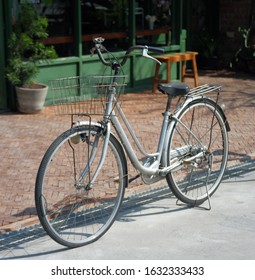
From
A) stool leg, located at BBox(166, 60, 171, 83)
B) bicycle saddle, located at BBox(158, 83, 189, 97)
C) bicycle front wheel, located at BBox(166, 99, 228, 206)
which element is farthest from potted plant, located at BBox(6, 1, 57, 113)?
bicycle saddle, located at BBox(158, 83, 189, 97)

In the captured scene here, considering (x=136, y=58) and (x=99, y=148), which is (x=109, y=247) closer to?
(x=99, y=148)

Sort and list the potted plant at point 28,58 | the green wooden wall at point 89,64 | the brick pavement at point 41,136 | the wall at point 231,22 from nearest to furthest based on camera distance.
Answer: the brick pavement at point 41,136 → the potted plant at point 28,58 → the green wooden wall at point 89,64 → the wall at point 231,22

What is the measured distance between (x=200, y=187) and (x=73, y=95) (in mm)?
1794

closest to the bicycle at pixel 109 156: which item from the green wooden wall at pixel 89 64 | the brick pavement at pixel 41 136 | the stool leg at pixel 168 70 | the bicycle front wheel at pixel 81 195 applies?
the bicycle front wheel at pixel 81 195

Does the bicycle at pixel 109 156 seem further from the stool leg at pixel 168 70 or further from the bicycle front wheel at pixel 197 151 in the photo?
the stool leg at pixel 168 70

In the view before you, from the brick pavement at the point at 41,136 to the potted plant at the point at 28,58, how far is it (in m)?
0.22

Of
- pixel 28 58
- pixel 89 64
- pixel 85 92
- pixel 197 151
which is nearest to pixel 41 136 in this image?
pixel 28 58

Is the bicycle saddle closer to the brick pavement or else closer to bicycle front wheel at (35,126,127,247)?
bicycle front wheel at (35,126,127,247)

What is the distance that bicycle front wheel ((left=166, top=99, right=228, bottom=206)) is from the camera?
5340 millimetres

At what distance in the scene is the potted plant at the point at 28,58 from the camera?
8820 mm

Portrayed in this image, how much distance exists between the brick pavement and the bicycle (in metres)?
0.29

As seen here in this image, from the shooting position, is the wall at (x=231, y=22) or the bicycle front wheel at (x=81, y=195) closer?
the bicycle front wheel at (x=81, y=195)

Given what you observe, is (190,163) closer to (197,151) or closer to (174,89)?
(197,151)

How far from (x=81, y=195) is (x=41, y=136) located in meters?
3.27
